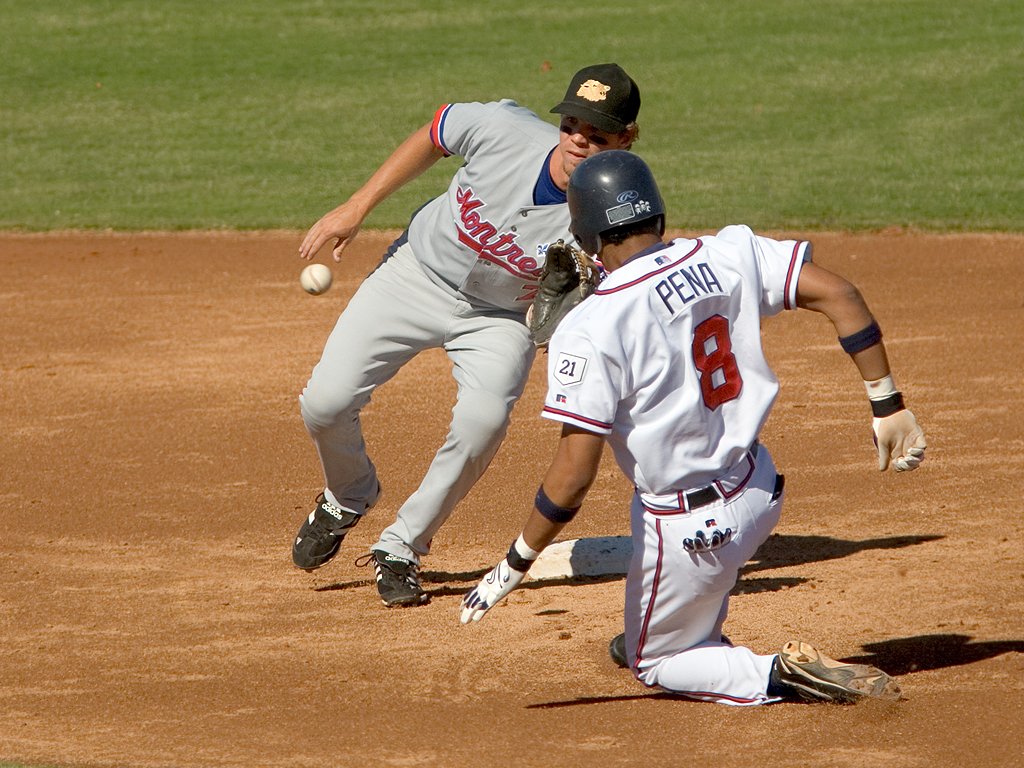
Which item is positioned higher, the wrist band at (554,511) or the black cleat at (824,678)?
the wrist band at (554,511)

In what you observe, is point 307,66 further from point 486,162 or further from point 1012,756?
point 1012,756

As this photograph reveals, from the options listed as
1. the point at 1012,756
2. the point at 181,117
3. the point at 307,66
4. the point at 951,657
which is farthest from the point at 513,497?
the point at 307,66

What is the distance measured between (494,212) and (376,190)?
0.49m

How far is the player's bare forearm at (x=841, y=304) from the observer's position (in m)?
4.12

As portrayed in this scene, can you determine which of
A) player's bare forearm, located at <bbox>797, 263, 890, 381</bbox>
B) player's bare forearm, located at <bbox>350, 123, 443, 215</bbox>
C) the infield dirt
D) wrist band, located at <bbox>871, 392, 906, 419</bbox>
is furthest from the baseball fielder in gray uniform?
wrist band, located at <bbox>871, 392, 906, 419</bbox>

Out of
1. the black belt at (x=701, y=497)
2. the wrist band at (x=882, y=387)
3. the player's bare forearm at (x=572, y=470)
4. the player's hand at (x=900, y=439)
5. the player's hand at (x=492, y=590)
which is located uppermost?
the wrist band at (x=882, y=387)

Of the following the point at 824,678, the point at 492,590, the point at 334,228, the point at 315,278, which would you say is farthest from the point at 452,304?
the point at 824,678

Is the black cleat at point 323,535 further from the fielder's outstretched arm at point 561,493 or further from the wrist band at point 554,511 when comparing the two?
the wrist band at point 554,511

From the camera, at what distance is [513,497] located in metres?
6.70

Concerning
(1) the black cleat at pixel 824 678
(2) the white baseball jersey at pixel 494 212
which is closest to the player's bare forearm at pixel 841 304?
(1) the black cleat at pixel 824 678

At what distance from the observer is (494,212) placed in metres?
5.37

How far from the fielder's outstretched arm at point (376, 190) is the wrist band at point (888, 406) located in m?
2.08

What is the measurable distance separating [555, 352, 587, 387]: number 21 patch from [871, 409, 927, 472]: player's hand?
0.89m

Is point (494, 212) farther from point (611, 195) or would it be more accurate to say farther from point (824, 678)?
point (824, 678)
